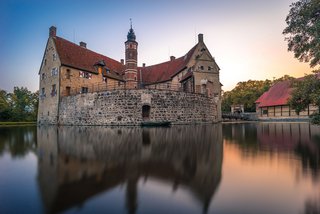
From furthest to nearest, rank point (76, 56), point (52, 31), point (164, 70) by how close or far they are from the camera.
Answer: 1. point (164, 70)
2. point (76, 56)
3. point (52, 31)

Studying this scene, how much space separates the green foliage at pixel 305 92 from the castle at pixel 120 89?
1591cm

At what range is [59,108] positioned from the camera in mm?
28766

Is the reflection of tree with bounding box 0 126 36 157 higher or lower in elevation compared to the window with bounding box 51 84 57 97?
lower

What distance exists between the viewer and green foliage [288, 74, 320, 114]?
9000 millimetres

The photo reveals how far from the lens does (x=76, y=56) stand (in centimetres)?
3169

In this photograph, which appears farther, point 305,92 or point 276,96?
point 276,96

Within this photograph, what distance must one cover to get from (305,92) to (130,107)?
57.9 ft

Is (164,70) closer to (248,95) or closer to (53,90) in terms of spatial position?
(53,90)

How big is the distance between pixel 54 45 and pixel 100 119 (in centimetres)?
1448

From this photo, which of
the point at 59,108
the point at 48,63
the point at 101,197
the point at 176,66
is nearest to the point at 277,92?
the point at 176,66

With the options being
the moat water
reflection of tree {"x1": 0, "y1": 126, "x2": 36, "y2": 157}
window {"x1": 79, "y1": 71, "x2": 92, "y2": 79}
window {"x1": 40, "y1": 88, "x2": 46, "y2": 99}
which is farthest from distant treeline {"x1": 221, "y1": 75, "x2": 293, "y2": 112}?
the moat water

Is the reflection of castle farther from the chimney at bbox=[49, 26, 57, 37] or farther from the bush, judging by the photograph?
the chimney at bbox=[49, 26, 57, 37]

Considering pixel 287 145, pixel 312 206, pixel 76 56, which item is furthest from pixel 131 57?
pixel 312 206

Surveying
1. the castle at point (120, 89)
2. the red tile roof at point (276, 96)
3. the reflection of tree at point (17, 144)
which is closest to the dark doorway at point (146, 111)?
the castle at point (120, 89)
